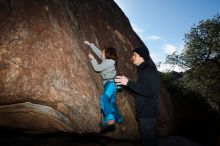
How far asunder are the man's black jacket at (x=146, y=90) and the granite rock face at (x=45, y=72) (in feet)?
5.85

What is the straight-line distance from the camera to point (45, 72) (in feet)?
19.2

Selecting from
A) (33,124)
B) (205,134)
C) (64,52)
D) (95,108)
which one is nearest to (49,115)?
(33,124)

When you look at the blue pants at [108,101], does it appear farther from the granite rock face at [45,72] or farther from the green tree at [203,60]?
the green tree at [203,60]

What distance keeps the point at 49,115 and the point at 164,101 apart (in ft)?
25.8

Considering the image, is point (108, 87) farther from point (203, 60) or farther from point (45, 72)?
point (203, 60)

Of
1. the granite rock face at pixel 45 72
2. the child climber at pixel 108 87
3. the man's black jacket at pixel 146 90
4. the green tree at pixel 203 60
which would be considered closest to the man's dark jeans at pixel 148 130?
the man's black jacket at pixel 146 90

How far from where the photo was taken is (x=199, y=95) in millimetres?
20406

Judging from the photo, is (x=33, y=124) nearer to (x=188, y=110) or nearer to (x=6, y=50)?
(x=6, y=50)

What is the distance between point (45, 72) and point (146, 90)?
2735mm

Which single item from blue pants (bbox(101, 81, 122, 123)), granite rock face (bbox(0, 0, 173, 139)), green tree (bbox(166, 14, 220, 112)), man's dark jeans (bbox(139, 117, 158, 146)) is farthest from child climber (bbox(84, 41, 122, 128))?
green tree (bbox(166, 14, 220, 112))

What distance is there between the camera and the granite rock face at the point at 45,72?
5.64m

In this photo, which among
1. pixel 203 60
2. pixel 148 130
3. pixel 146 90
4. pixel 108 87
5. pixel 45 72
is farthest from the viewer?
pixel 203 60

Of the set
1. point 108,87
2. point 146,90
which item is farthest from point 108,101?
point 146,90

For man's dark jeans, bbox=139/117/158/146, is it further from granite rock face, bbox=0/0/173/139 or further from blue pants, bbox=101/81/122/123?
granite rock face, bbox=0/0/173/139
